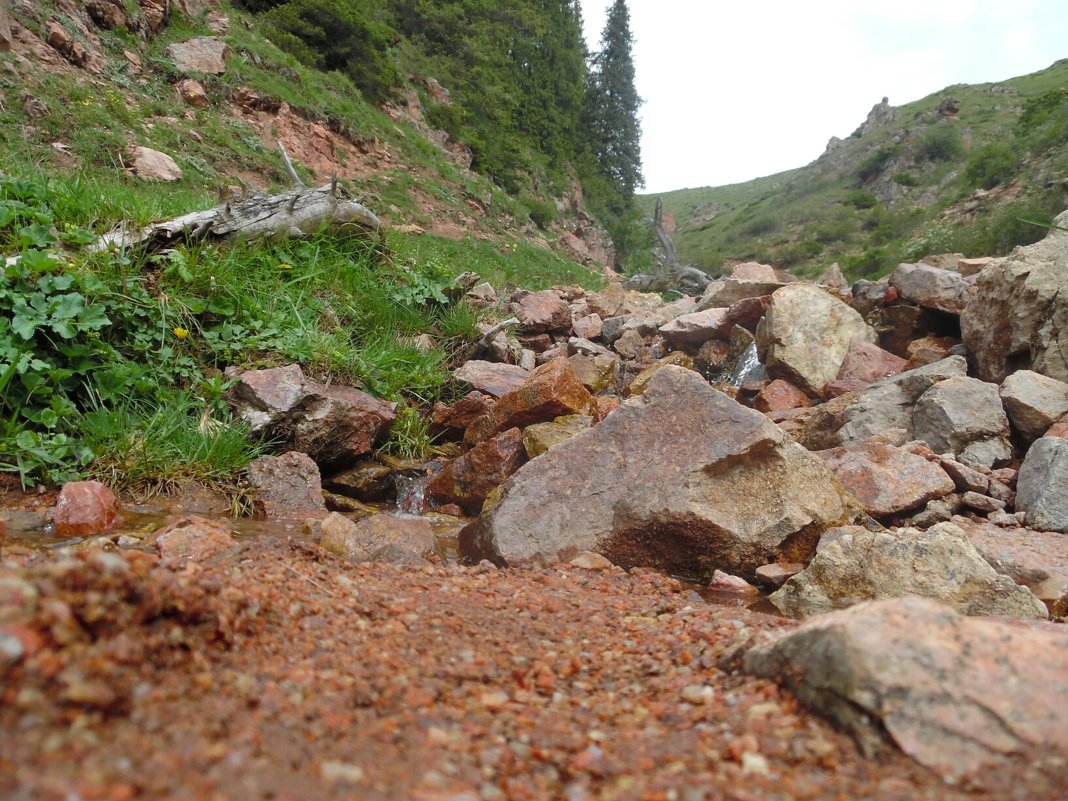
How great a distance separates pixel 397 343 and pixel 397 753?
489cm

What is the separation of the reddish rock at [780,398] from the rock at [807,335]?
11 cm

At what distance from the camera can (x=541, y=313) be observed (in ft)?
25.7

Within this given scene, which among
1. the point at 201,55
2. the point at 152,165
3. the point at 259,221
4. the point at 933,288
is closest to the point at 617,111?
the point at 201,55

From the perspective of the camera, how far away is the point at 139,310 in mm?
3928

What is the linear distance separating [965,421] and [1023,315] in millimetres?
1347

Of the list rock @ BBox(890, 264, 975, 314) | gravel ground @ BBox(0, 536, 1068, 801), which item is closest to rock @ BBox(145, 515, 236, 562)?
gravel ground @ BBox(0, 536, 1068, 801)

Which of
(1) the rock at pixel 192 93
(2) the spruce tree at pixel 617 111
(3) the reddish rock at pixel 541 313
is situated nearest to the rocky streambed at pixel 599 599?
(3) the reddish rock at pixel 541 313

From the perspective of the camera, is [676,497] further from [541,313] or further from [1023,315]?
[541,313]

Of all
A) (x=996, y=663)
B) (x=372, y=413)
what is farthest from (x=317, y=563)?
(x=372, y=413)

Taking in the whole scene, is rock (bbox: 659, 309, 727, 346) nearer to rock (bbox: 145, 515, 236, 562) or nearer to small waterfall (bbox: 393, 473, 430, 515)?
small waterfall (bbox: 393, 473, 430, 515)

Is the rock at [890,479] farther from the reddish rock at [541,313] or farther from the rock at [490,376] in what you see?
the reddish rock at [541,313]

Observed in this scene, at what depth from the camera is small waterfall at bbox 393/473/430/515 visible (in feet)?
14.9

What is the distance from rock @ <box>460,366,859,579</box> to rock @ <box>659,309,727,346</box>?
4.20 metres

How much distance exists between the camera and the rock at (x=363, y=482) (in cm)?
438
